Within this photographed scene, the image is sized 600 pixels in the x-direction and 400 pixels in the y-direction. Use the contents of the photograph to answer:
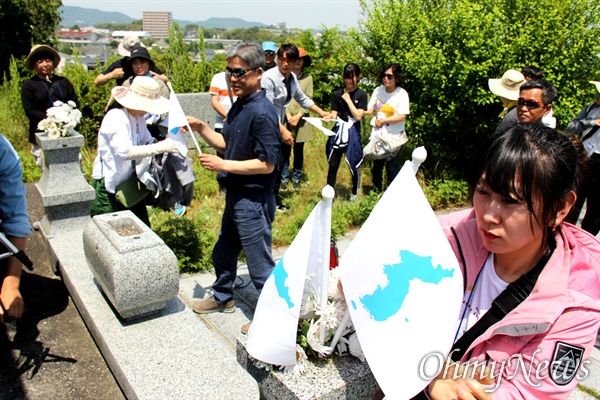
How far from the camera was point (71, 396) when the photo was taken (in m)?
3.23

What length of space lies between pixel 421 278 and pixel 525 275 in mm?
338

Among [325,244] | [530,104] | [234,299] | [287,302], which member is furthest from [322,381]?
[530,104]

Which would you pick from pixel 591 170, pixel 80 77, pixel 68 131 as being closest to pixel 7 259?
pixel 68 131

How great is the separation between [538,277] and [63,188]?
4849 mm

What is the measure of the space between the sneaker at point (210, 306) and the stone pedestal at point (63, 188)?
1946mm

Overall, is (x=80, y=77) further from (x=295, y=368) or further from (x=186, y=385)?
(x=295, y=368)

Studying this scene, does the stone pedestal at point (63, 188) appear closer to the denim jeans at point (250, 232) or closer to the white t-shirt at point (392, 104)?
the denim jeans at point (250, 232)

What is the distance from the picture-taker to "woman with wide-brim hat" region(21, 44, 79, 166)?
6176 millimetres

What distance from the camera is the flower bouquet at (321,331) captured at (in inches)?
70.5

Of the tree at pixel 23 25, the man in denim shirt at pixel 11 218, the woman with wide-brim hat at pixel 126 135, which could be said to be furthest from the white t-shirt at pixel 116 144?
the tree at pixel 23 25

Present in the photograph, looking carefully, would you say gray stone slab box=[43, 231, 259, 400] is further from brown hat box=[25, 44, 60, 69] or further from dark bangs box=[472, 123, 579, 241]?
brown hat box=[25, 44, 60, 69]

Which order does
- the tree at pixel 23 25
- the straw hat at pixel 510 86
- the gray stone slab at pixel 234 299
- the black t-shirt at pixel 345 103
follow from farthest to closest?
the tree at pixel 23 25
the black t-shirt at pixel 345 103
the straw hat at pixel 510 86
the gray stone slab at pixel 234 299

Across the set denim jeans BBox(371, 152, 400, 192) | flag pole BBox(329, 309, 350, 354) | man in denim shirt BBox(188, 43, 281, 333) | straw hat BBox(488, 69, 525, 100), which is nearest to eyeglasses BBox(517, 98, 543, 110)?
straw hat BBox(488, 69, 525, 100)

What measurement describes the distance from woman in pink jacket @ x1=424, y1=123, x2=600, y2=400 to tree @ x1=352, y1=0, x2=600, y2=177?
5926 mm
